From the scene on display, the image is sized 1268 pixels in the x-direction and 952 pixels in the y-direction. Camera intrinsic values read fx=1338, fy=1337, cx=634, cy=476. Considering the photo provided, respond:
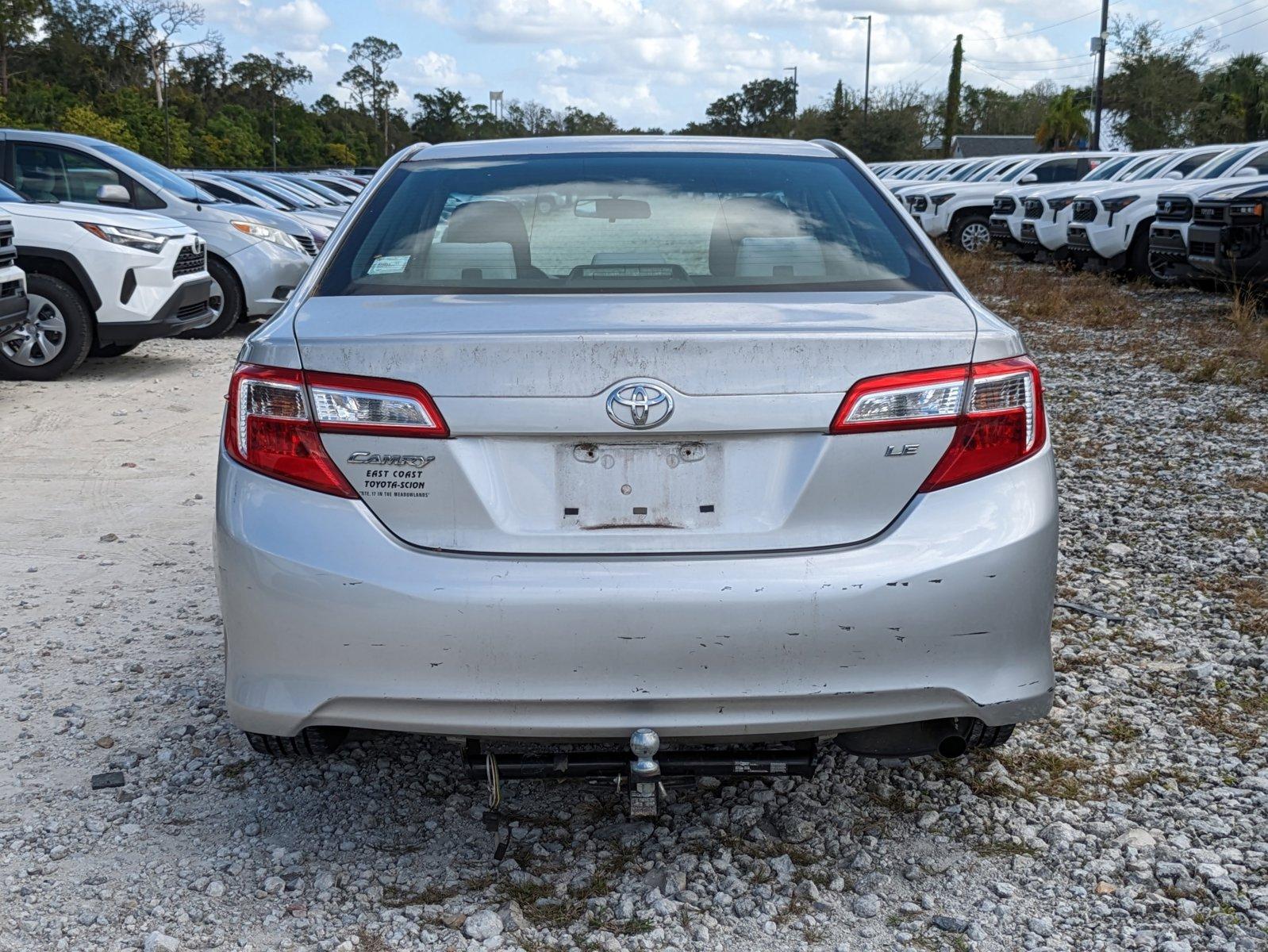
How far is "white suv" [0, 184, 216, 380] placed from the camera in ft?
31.0

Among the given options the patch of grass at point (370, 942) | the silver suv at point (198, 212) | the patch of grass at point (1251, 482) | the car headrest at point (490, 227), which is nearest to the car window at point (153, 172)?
the silver suv at point (198, 212)

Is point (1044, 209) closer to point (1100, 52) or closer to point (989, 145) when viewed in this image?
point (1100, 52)

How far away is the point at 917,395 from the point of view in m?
2.55

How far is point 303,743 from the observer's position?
9.62 feet

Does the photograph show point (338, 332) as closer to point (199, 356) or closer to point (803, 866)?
point (803, 866)

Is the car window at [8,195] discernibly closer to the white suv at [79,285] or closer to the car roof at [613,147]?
the white suv at [79,285]

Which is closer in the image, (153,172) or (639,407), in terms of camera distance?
(639,407)

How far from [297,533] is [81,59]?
7801 centimetres

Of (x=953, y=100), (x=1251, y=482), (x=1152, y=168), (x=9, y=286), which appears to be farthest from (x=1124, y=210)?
(x=953, y=100)

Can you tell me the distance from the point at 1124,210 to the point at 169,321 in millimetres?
10859

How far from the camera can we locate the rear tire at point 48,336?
9453 millimetres

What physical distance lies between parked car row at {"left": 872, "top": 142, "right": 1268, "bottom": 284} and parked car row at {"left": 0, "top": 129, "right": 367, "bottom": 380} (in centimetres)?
800

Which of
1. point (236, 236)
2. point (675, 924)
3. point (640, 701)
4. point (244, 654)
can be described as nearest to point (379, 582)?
point (244, 654)

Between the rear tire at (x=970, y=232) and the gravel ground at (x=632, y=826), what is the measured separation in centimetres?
1860
